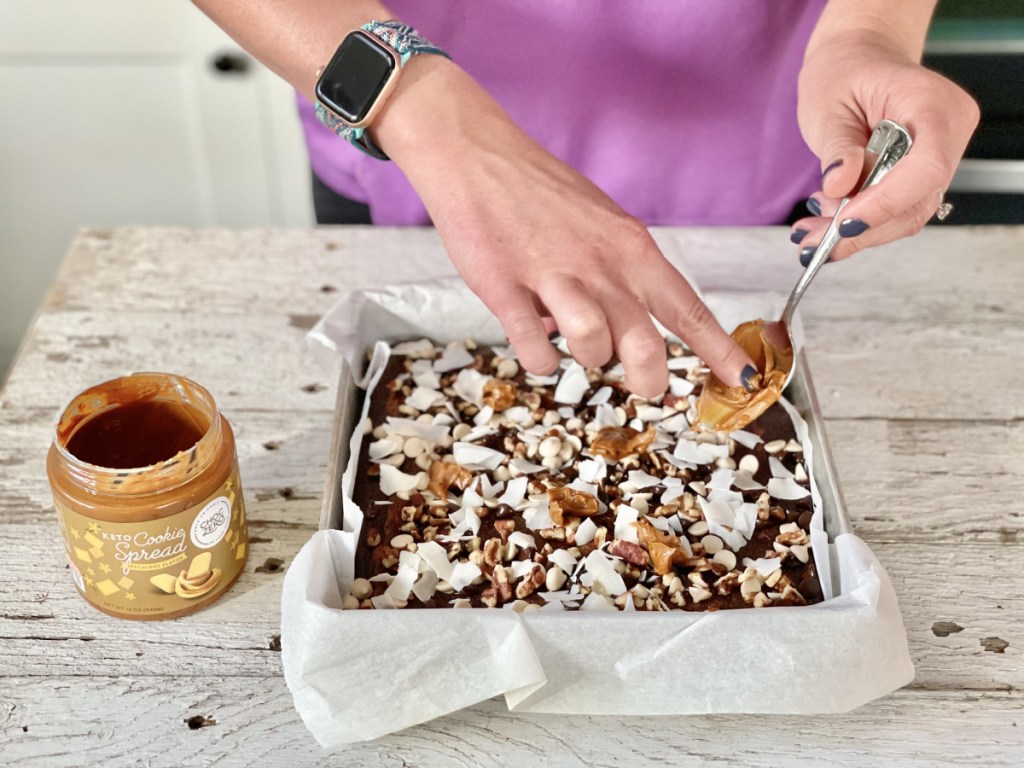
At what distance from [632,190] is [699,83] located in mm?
137

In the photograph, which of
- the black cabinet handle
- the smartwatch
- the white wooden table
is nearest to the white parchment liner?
the white wooden table

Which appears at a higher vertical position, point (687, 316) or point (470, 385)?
point (687, 316)

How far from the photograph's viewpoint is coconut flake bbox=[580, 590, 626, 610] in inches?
27.2

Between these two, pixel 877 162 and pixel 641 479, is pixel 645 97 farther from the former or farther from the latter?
pixel 641 479

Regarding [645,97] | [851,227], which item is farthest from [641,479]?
[645,97]

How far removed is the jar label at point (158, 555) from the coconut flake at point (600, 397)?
31 cm

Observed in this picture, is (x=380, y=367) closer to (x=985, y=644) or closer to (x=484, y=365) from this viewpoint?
(x=484, y=365)

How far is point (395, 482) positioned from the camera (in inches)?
31.4

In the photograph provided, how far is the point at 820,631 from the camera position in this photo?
63 cm

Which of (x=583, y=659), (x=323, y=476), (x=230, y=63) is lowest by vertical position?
(x=230, y=63)

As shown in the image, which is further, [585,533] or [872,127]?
[872,127]

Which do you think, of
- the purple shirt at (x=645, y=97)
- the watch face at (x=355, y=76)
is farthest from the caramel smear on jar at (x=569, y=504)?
the purple shirt at (x=645, y=97)

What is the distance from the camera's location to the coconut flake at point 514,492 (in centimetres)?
79

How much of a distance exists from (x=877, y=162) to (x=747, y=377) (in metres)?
0.20
